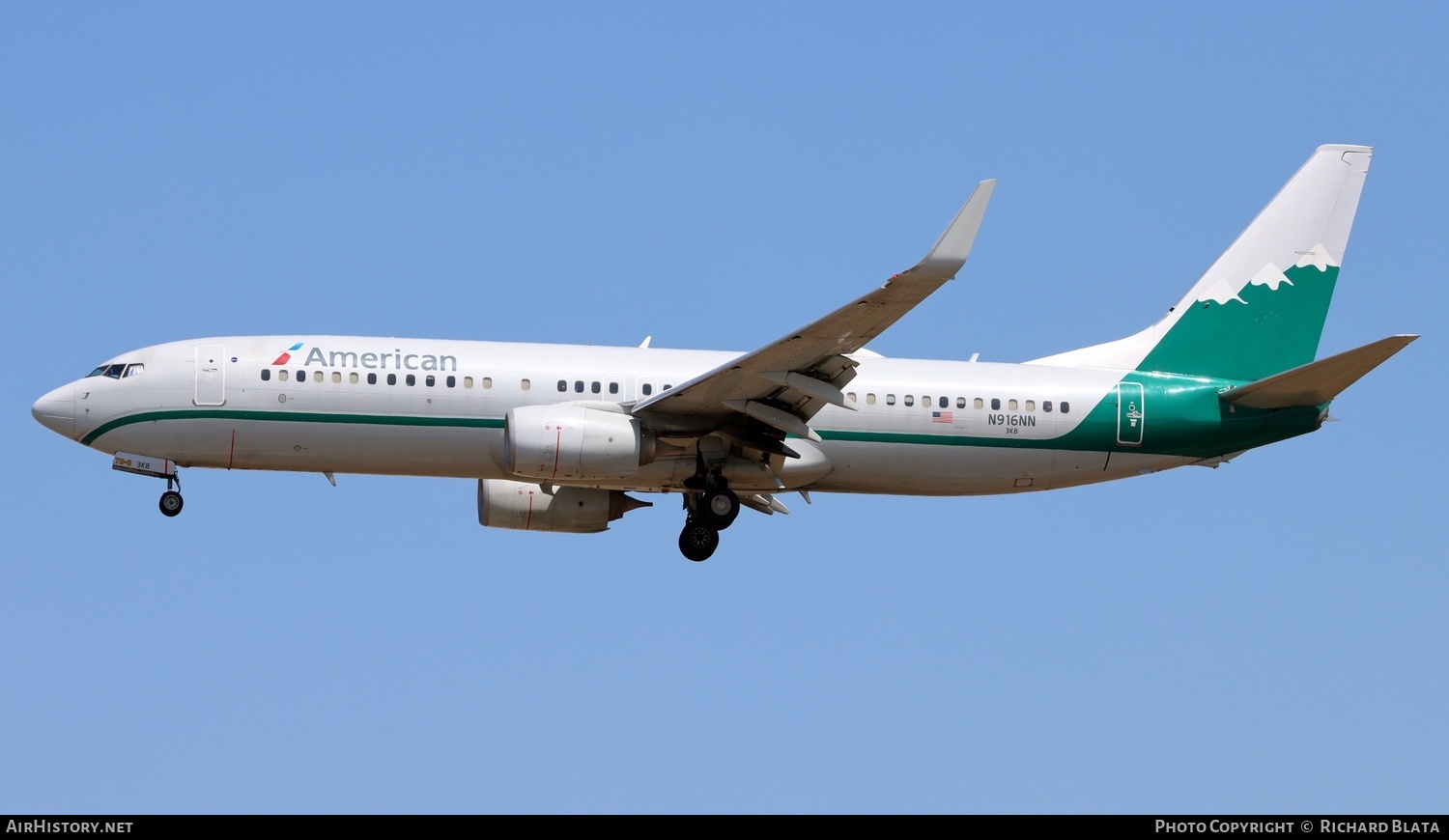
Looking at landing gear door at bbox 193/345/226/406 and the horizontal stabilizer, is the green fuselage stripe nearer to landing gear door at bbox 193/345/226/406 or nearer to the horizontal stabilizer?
landing gear door at bbox 193/345/226/406

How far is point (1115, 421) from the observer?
121 feet

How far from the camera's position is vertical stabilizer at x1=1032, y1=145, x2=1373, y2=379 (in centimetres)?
3856

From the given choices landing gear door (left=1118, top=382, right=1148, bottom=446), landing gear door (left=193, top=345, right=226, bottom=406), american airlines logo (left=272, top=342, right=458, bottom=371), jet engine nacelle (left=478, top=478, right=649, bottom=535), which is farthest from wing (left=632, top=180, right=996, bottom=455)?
landing gear door (left=193, top=345, right=226, bottom=406)

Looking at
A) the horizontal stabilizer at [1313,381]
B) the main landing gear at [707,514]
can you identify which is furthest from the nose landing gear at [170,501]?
the horizontal stabilizer at [1313,381]

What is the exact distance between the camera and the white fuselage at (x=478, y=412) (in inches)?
1382

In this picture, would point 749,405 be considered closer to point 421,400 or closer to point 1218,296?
point 421,400

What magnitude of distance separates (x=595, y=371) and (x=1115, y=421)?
10.2 meters

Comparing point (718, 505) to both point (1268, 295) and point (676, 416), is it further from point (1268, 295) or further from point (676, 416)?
point (1268, 295)

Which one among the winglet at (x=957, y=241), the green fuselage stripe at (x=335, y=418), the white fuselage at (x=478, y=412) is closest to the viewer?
the winglet at (x=957, y=241)

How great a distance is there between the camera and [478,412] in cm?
3519

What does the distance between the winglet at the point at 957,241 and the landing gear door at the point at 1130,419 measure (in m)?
8.59

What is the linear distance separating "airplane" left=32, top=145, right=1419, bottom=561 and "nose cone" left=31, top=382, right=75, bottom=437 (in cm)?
4

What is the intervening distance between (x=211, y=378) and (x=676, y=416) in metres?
8.74

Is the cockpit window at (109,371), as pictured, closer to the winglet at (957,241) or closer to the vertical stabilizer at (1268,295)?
the winglet at (957,241)
